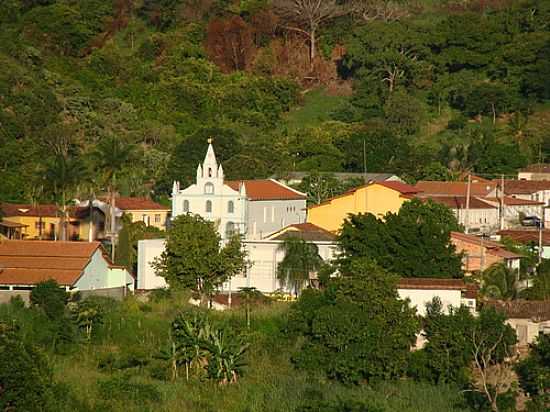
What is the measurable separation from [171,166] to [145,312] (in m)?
18.4

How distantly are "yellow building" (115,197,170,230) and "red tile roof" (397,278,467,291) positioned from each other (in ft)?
45.4

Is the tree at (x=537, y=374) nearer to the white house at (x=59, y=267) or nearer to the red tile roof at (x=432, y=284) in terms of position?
the red tile roof at (x=432, y=284)

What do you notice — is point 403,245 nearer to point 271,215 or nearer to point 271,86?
point 271,215

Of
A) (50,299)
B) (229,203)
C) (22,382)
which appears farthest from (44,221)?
(22,382)

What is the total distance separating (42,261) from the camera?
1308 inches

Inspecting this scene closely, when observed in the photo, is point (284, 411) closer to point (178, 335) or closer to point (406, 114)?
point (178, 335)

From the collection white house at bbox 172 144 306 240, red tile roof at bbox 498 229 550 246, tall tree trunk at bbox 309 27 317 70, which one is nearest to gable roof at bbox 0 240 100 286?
white house at bbox 172 144 306 240

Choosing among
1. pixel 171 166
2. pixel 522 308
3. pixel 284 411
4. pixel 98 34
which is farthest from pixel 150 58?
pixel 284 411

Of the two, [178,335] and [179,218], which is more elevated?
[179,218]

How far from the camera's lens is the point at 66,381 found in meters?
27.1

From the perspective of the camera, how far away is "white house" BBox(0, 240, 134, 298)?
106ft

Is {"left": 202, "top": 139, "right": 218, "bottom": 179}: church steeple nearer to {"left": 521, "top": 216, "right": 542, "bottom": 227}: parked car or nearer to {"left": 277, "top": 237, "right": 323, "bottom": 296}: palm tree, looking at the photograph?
{"left": 277, "top": 237, "right": 323, "bottom": 296}: palm tree

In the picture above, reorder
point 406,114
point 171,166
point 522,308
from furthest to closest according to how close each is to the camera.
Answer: point 406,114
point 171,166
point 522,308

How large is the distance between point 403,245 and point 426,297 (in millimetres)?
2527
